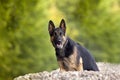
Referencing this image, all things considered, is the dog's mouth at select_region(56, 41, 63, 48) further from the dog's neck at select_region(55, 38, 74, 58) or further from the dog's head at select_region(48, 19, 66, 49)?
the dog's neck at select_region(55, 38, 74, 58)

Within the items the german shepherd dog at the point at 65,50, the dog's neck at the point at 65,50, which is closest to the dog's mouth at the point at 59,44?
the german shepherd dog at the point at 65,50

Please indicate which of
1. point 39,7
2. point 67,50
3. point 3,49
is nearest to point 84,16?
point 39,7

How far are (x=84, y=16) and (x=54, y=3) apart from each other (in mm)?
1692

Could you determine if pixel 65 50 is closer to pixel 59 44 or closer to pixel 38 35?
pixel 59 44

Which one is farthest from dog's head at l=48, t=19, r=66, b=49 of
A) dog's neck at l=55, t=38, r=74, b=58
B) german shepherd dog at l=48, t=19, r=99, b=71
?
dog's neck at l=55, t=38, r=74, b=58

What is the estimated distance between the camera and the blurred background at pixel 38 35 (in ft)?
93.6

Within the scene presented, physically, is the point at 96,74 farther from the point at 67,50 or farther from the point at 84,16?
the point at 84,16

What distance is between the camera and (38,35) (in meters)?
29.5

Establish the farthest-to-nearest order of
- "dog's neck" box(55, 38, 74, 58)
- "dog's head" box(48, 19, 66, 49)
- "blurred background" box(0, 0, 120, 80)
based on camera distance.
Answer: "blurred background" box(0, 0, 120, 80) → "dog's neck" box(55, 38, 74, 58) → "dog's head" box(48, 19, 66, 49)

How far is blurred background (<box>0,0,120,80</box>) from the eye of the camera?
28516 millimetres

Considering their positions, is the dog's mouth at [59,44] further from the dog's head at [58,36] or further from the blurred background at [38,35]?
the blurred background at [38,35]

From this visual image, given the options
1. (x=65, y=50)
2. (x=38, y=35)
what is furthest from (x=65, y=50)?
(x=38, y=35)

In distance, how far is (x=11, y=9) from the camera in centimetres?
2944

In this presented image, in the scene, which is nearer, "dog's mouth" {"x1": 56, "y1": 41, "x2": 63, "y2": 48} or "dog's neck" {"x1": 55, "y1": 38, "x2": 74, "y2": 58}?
"dog's mouth" {"x1": 56, "y1": 41, "x2": 63, "y2": 48}
